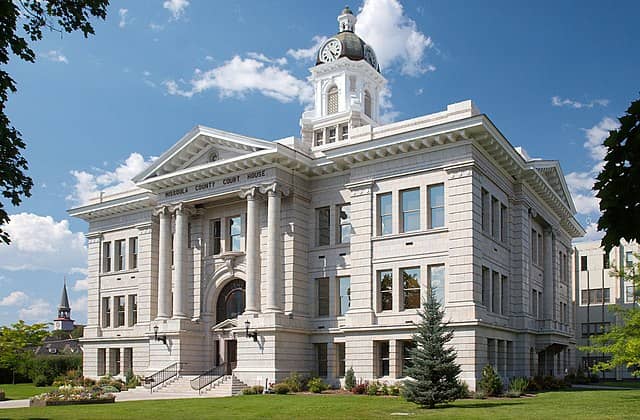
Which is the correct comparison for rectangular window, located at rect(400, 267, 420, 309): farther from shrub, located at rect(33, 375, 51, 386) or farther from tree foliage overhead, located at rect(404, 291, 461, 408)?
shrub, located at rect(33, 375, 51, 386)

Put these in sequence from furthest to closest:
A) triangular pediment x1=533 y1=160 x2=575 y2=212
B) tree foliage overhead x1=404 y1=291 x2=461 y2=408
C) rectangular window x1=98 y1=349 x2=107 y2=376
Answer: rectangular window x1=98 y1=349 x2=107 y2=376 → triangular pediment x1=533 y1=160 x2=575 y2=212 → tree foliage overhead x1=404 y1=291 x2=461 y2=408

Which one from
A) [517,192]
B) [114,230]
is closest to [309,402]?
[517,192]

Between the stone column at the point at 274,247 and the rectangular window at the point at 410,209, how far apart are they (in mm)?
6993

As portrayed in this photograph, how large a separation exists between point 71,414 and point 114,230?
27554 mm

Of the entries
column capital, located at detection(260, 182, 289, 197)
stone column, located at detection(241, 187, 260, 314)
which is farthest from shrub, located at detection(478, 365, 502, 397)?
column capital, located at detection(260, 182, 289, 197)

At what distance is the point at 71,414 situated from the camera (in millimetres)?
26328

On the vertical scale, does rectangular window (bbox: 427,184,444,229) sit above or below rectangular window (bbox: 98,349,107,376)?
above

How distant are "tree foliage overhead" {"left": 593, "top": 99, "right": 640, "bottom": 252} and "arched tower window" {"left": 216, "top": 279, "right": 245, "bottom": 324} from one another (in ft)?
115

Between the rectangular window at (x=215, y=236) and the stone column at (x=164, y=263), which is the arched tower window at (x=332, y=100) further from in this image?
the stone column at (x=164, y=263)

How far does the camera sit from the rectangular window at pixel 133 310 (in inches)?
1988

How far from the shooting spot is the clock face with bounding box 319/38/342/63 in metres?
55.9

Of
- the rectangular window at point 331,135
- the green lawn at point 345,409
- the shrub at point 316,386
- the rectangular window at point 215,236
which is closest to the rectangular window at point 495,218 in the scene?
the green lawn at point 345,409

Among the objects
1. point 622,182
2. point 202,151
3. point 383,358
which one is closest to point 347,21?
point 202,151

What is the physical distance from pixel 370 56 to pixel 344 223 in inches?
808
